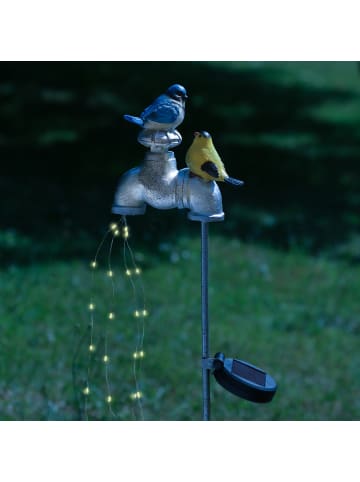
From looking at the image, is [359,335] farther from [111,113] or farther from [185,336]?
[111,113]

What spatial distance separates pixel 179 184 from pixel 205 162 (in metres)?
0.11

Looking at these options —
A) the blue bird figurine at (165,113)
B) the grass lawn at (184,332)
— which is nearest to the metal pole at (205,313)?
the blue bird figurine at (165,113)

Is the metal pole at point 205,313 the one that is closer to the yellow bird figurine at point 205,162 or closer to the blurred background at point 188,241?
the yellow bird figurine at point 205,162

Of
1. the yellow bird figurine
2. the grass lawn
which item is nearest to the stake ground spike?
the yellow bird figurine

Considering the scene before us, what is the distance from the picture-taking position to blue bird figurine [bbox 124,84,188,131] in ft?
7.72

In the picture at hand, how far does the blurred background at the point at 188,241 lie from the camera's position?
4.15 metres

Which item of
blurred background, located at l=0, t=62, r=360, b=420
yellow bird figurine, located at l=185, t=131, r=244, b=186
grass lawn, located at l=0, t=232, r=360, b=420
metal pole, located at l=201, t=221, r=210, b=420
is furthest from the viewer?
blurred background, located at l=0, t=62, r=360, b=420

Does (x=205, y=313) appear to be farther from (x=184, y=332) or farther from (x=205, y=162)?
Answer: (x=184, y=332)

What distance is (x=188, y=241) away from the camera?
5.65 m

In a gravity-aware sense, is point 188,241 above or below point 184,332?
above

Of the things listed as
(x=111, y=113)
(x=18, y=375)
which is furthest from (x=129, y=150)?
(x=18, y=375)

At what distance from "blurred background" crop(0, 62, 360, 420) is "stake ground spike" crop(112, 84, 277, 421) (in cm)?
129

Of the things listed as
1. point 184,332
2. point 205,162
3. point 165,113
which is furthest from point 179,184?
point 184,332

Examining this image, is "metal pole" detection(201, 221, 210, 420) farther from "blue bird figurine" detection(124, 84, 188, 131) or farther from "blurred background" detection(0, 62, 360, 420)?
"blurred background" detection(0, 62, 360, 420)
